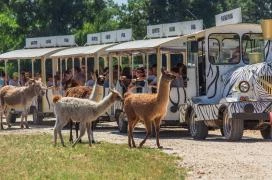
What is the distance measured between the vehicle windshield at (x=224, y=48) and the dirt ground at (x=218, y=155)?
2.09 meters

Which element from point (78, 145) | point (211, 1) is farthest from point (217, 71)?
point (211, 1)

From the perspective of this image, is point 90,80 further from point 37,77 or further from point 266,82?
point 266,82

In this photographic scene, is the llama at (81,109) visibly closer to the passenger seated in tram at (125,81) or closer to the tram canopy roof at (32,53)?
the passenger seated in tram at (125,81)

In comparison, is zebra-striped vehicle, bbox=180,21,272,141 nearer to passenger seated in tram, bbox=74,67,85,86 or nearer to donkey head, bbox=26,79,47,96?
passenger seated in tram, bbox=74,67,85,86

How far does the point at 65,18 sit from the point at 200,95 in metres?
28.0

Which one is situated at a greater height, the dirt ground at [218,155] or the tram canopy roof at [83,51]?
the tram canopy roof at [83,51]

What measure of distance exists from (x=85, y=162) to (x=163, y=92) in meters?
3.90

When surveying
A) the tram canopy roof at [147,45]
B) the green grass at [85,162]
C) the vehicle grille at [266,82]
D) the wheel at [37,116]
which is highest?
the tram canopy roof at [147,45]

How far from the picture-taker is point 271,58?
19219 mm

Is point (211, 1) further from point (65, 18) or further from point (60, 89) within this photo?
point (60, 89)

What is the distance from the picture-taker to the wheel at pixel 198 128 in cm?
2095

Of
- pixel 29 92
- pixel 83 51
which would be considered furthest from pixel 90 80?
pixel 29 92

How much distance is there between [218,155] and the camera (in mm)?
15773

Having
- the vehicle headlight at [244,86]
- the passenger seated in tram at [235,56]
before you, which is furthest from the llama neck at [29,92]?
the vehicle headlight at [244,86]
